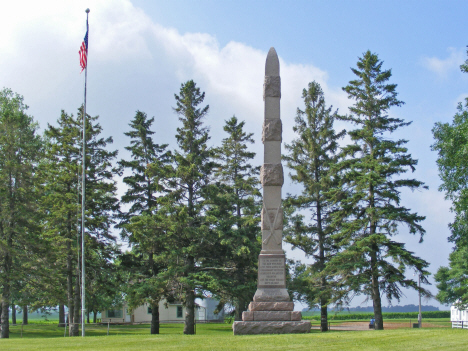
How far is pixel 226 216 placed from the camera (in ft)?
92.9

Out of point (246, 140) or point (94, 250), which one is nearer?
point (94, 250)

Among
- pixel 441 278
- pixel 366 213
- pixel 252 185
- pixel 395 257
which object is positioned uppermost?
pixel 252 185

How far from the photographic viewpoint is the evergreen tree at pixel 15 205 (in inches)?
1028

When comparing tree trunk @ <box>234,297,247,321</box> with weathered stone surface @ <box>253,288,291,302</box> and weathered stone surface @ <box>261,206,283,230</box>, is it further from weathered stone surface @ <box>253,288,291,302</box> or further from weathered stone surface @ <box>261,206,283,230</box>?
weathered stone surface @ <box>261,206,283,230</box>

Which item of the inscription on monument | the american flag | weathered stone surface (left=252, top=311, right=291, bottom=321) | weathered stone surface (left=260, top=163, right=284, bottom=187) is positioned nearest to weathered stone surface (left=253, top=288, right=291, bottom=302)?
the inscription on monument

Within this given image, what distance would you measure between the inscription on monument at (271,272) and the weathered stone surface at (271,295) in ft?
0.48

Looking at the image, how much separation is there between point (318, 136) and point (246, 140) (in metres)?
4.78

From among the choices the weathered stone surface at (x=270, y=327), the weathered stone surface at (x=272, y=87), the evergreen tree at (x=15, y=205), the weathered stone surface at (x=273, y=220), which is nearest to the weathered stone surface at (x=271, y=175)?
the weathered stone surface at (x=273, y=220)

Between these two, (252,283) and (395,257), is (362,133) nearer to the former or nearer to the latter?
(395,257)

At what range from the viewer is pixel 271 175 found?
54.8 ft

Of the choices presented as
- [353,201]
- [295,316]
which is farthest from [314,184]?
[295,316]

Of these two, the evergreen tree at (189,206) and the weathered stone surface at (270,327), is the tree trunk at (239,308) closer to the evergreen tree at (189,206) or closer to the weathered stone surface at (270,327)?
the evergreen tree at (189,206)

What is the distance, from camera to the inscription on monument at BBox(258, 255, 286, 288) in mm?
16031

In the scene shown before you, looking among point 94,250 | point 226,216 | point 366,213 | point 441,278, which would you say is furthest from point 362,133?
point 441,278
